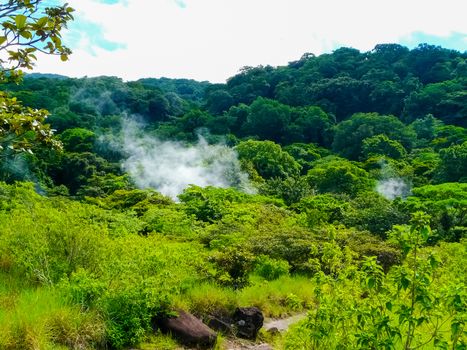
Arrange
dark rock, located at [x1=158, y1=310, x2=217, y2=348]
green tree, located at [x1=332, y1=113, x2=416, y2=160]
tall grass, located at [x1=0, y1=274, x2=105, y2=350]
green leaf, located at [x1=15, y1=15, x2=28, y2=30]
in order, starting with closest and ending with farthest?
green leaf, located at [x1=15, y1=15, x2=28, y2=30], tall grass, located at [x1=0, y1=274, x2=105, y2=350], dark rock, located at [x1=158, y1=310, x2=217, y2=348], green tree, located at [x1=332, y1=113, x2=416, y2=160]

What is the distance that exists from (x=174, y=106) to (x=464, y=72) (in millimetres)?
40947

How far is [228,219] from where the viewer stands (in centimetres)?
1769

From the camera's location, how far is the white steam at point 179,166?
37344 millimetres

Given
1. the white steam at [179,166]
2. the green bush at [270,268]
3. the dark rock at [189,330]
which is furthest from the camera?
the white steam at [179,166]

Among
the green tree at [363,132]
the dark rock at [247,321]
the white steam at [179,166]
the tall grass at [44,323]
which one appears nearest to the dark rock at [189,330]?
the dark rock at [247,321]

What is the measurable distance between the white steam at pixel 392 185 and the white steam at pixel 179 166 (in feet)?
32.4

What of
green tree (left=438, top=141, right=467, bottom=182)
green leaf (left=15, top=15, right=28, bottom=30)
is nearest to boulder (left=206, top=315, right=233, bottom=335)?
green leaf (left=15, top=15, right=28, bottom=30)

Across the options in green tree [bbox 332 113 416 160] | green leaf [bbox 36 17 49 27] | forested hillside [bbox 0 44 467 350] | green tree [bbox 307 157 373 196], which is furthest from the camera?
green tree [bbox 332 113 416 160]

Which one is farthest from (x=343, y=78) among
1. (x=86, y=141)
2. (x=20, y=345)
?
(x=20, y=345)

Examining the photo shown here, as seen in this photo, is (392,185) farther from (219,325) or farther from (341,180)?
(219,325)

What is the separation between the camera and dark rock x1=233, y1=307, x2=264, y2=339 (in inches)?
313

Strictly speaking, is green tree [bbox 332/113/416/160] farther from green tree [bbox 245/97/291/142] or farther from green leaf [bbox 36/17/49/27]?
green leaf [bbox 36/17/49/27]

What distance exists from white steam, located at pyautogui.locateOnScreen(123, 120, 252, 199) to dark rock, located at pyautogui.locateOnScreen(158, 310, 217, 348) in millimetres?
25681

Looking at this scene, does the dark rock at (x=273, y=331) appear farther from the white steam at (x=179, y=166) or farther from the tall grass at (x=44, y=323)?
the white steam at (x=179, y=166)
